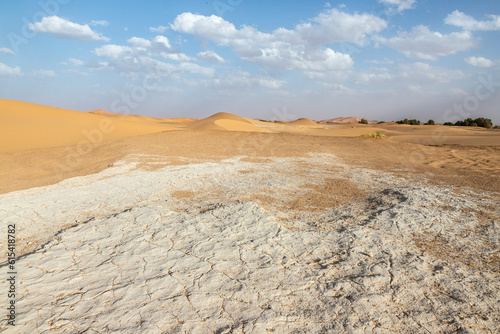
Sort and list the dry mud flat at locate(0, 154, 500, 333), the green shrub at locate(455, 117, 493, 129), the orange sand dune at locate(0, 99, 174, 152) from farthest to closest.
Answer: the green shrub at locate(455, 117, 493, 129) < the orange sand dune at locate(0, 99, 174, 152) < the dry mud flat at locate(0, 154, 500, 333)

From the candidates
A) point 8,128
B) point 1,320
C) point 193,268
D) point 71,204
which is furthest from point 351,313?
point 8,128

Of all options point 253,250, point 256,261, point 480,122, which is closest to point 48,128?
point 253,250

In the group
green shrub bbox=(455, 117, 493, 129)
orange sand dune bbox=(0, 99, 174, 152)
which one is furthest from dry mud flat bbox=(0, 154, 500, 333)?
green shrub bbox=(455, 117, 493, 129)

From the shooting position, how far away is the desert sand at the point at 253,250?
2.09m

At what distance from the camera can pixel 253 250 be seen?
2.99 meters

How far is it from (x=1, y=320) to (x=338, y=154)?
9351mm

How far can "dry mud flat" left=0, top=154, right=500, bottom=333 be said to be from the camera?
206 centimetres

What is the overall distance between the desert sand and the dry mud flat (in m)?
0.01

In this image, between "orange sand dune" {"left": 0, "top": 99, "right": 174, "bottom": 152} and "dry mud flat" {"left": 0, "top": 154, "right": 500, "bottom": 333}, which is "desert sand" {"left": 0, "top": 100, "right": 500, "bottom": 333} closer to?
"dry mud flat" {"left": 0, "top": 154, "right": 500, "bottom": 333}

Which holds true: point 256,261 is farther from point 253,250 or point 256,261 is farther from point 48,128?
point 48,128

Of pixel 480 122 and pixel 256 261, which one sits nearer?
pixel 256 261

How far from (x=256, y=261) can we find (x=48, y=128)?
45.3 feet

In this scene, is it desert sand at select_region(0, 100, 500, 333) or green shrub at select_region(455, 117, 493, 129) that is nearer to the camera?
desert sand at select_region(0, 100, 500, 333)

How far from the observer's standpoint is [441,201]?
4.44 metres
